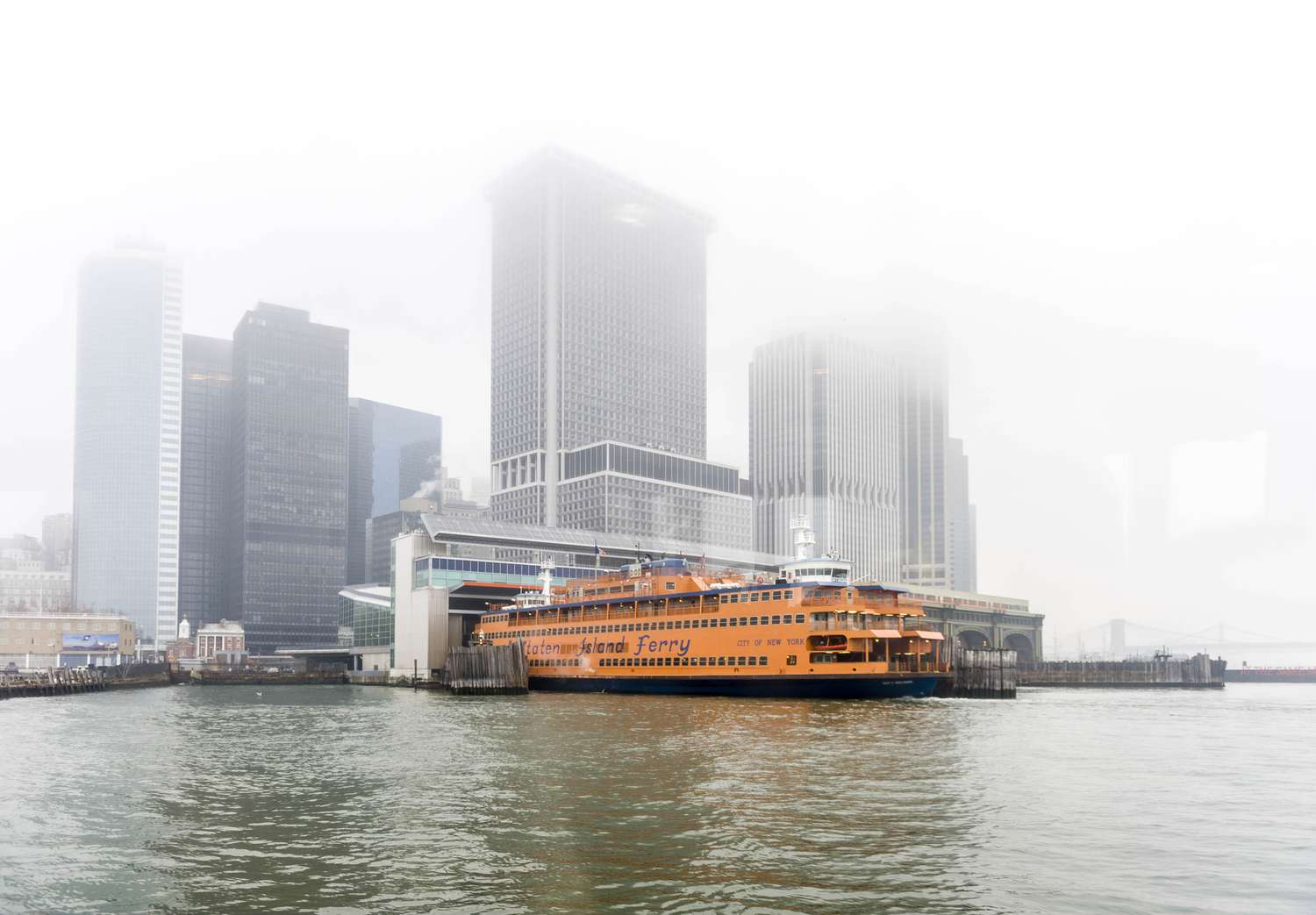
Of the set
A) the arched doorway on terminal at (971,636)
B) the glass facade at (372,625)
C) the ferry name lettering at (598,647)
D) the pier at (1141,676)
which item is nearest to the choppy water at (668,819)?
the ferry name lettering at (598,647)

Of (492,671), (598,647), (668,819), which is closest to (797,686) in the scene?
(598,647)

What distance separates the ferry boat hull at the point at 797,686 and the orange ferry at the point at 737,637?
105 millimetres

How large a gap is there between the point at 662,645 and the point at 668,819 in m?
75.0

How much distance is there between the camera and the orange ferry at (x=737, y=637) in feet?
297

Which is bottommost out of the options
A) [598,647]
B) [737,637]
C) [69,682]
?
[69,682]

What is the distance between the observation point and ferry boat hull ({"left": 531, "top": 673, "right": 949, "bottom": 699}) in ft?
290

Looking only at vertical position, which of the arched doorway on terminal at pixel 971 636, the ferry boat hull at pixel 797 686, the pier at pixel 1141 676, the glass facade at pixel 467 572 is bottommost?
the pier at pixel 1141 676

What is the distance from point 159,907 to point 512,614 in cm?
11514

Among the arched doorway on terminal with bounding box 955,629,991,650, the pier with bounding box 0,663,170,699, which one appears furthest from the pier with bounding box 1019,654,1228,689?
the pier with bounding box 0,663,170,699

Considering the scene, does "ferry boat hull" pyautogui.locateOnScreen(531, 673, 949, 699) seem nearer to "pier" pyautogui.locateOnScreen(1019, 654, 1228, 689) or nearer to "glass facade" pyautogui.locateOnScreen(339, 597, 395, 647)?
"pier" pyautogui.locateOnScreen(1019, 654, 1228, 689)

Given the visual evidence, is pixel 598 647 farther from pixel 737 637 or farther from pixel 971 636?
pixel 971 636

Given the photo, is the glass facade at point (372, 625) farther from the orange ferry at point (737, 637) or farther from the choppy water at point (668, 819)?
the choppy water at point (668, 819)

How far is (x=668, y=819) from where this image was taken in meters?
33.9

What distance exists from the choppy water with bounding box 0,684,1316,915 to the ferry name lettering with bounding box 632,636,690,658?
38.2 m
